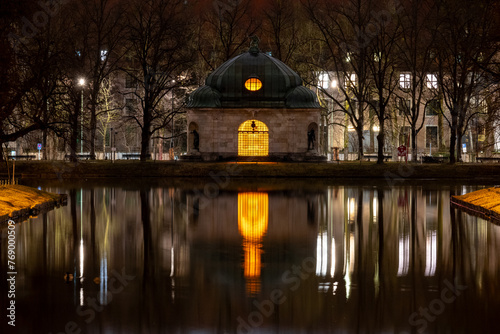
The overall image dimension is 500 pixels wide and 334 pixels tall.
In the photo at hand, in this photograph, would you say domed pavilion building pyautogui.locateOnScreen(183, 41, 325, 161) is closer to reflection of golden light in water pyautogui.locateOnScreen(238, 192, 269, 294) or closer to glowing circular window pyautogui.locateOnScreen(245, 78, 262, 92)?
glowing circular window pyautogui.locateOnScreen(245, 78, 262, 92)

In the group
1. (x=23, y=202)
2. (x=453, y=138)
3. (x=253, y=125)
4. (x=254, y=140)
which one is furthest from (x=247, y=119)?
Result: (x=23, y=202)

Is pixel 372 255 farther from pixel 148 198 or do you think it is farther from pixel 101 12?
pixel 101 12

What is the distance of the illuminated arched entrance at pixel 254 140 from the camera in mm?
67125

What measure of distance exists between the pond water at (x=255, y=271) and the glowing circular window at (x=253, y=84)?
41.6 metres

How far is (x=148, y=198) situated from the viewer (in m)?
33.2

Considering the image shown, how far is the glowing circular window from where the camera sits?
68062 mm

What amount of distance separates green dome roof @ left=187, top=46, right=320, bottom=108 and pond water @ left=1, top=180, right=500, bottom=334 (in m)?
40.1

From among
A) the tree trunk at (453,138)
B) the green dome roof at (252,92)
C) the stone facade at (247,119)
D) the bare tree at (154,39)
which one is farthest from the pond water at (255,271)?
the green dome roof at (252,92)

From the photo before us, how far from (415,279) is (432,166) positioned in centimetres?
4323

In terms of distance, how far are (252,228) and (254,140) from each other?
45866 millimetres

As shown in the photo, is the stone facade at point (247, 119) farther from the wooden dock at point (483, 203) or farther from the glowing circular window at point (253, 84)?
the wooden dock at point (483, 203)

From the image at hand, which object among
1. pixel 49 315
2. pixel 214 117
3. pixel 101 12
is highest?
pixel 101 12

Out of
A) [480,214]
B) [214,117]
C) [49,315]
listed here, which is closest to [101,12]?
[214,117]

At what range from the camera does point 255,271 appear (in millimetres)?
14430
